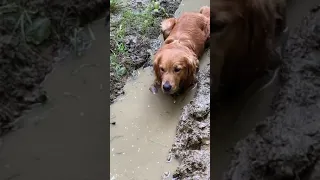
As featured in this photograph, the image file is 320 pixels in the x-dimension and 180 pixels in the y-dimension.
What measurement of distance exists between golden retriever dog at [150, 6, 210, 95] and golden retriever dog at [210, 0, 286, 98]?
269 mm

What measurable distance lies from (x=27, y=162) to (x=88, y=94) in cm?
72

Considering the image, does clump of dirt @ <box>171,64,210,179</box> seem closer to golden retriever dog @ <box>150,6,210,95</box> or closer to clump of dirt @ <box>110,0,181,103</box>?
golden retriever dog @ <box>150,6,210,95</box>

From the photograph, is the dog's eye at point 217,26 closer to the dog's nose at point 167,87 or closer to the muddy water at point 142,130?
the muddy water at point 142,130

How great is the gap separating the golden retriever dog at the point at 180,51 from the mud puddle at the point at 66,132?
42 cm

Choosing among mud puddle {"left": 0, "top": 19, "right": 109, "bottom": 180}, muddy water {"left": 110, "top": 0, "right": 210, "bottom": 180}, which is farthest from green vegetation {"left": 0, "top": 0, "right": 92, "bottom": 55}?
muddy water {"left": 110, "top": 0, "right": 210, "bottom": 180}

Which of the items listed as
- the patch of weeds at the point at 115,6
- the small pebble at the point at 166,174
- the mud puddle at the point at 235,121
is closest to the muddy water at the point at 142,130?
the small pebble at the point at 166,174

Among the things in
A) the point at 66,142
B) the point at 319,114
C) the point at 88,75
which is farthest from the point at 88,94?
the point at 319,114

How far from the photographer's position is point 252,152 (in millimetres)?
3082

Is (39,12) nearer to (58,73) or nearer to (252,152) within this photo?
(58,73)

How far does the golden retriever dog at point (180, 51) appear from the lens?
3998mm

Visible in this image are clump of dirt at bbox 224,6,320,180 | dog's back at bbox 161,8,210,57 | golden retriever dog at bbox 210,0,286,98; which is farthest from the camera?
dog's back at bbox 161,8,210,57

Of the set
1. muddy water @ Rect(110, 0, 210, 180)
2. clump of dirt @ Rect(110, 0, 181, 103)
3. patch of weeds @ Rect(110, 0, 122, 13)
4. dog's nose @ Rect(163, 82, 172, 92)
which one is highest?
patch of weeds @ Rect(110, 0, 122, 13)

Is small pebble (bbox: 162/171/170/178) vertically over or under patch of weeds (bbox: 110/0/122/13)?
under

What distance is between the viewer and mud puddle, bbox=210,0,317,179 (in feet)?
11.0
